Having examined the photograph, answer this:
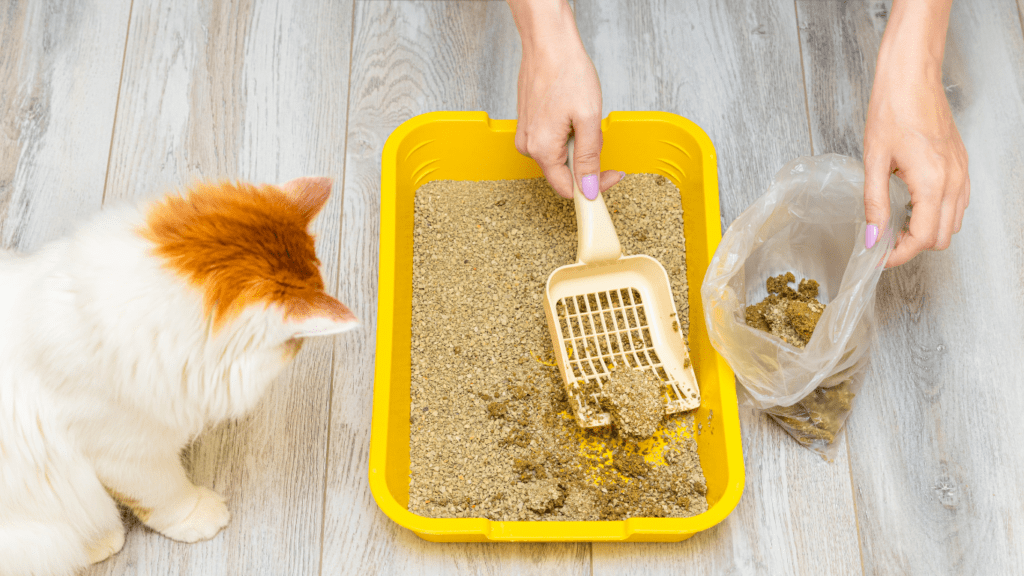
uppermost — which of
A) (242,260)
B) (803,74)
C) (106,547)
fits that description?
(803,74)

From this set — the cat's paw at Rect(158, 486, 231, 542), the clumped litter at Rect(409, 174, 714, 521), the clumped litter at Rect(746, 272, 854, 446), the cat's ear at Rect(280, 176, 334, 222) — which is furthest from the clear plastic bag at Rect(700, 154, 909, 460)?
the cat's paw at Rect(158, 486, 231, 542)

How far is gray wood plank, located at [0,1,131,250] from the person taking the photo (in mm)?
1253

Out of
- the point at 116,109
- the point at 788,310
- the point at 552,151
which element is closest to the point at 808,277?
the point at 788,310

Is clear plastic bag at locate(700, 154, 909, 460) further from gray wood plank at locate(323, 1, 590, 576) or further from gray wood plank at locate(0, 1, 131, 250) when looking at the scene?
gray wood plank at locate(0, 1, 131, 250)

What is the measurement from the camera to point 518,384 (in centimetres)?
111

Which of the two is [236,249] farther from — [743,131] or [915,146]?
[743,131]

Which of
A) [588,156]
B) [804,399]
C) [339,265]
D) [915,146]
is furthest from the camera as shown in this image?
[339,265]

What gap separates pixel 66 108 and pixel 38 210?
22 cm

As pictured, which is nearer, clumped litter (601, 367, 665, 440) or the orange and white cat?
the orange and white cat

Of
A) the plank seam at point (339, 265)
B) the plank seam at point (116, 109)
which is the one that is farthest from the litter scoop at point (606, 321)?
the plank seam at point (116, 109)

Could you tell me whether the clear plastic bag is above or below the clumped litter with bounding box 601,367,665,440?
above

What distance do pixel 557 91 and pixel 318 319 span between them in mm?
498

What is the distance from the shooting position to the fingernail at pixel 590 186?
1.02 m

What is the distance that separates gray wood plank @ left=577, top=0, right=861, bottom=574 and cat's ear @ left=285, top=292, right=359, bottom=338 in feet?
2.12
